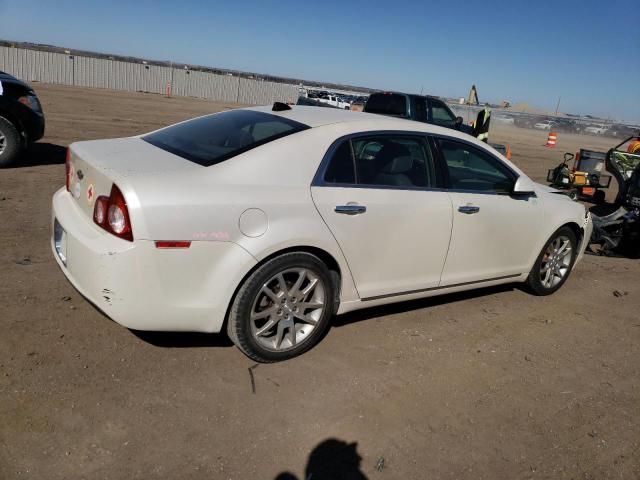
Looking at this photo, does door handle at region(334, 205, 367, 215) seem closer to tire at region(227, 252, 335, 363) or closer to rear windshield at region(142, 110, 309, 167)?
tire at region(227, 252, 335, 363)

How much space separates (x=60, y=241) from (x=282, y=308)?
1446 mm

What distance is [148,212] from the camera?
2855 mm

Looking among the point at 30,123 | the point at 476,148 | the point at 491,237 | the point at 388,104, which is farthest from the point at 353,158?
the point at 388,104

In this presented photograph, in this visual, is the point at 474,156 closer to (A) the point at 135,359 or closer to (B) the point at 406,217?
(B) the point at 406,217

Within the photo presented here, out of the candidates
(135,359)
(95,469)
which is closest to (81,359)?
(135,359)

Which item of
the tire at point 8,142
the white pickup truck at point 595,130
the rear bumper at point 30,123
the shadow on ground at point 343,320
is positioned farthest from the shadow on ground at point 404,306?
the white pickup truck at point 595,130

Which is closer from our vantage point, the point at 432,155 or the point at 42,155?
the point at 432,155

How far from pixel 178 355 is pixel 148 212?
108 cm

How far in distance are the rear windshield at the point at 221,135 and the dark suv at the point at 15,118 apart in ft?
17.0

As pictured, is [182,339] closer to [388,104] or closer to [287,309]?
[287,309]

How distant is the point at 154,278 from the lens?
116 inches

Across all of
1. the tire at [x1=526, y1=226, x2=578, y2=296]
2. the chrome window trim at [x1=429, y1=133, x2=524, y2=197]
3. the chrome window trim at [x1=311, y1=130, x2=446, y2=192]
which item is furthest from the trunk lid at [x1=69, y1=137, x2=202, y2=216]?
the tire at [x1=526, y1=226, x2=578, y2=296]

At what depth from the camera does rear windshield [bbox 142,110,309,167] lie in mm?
3434

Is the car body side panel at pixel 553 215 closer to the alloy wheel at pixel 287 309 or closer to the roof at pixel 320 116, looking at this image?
the roof at pixel 320 116
